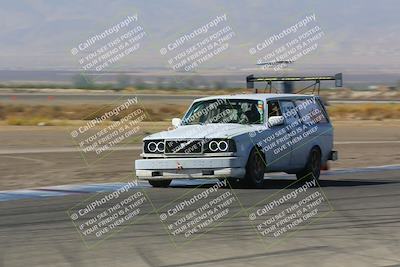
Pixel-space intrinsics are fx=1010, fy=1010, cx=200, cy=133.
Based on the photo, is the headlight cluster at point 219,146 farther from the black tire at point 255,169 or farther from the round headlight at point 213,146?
the black tire at point 255,169

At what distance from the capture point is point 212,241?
10.5 meters

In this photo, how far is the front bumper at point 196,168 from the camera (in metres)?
15.5

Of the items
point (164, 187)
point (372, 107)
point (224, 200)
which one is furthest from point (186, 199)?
point (372, 107)

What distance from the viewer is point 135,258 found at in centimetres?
948

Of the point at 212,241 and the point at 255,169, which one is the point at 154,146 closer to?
the point at 255,169

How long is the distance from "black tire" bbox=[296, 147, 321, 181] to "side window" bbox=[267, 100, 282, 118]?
3.61 ft

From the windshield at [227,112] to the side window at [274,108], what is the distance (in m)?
0.20

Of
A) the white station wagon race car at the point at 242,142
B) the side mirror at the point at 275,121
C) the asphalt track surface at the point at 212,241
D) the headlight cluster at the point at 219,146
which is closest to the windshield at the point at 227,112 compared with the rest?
the white station wagon race car at the point at 242,142

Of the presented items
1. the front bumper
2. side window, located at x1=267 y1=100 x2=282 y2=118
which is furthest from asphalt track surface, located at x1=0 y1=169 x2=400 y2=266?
side window, located at x1=267 y1=100 x2=282 y2=118

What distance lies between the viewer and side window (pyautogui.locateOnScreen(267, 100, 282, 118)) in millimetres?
16969

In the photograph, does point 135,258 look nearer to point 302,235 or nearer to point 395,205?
point 302,235

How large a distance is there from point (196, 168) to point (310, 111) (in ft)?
11.3

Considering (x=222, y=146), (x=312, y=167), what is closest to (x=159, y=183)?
(x=222, y=146)

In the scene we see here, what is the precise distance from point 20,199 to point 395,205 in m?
5.43
